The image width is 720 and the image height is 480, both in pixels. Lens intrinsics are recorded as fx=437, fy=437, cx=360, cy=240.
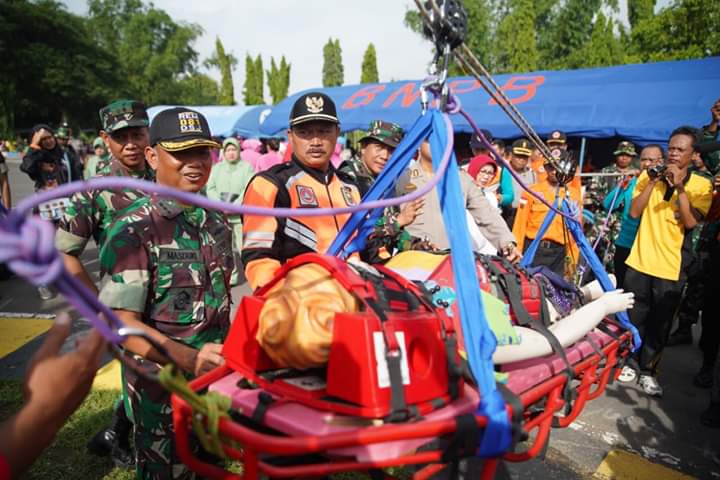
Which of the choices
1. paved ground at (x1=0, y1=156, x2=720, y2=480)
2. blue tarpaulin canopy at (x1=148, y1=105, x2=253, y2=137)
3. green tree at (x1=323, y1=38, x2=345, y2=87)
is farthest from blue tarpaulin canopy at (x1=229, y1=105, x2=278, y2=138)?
green tree at (x1=323, y1=38, x2=345, y2=87)

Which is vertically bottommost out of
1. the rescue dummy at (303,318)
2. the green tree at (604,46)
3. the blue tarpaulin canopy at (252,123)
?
the rescue dummy at (303,318)

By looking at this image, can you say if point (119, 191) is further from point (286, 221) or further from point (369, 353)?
point (369, 353)

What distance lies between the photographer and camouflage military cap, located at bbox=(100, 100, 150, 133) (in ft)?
8.75

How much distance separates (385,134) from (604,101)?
887 centimetres

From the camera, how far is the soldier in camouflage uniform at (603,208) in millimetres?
6465

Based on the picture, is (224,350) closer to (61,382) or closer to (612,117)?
(61,382)

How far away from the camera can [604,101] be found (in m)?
10.4

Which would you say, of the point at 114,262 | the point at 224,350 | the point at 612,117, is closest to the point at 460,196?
the point at 224,350

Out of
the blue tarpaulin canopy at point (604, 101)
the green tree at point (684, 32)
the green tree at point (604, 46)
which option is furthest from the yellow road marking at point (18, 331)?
the green tree at point (604, 46)

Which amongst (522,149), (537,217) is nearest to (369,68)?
(522,149)

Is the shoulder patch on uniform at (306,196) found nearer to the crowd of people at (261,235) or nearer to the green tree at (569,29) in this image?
the crowd of people at (261,235)

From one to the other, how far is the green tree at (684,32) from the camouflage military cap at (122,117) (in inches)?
831

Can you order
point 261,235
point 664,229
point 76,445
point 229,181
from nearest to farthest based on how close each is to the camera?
point 261,235
point 76,445
point 664,229
point 229,181

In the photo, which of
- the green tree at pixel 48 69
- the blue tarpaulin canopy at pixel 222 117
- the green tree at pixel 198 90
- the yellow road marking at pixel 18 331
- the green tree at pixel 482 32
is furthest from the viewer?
the green tree at pixel 198 90
